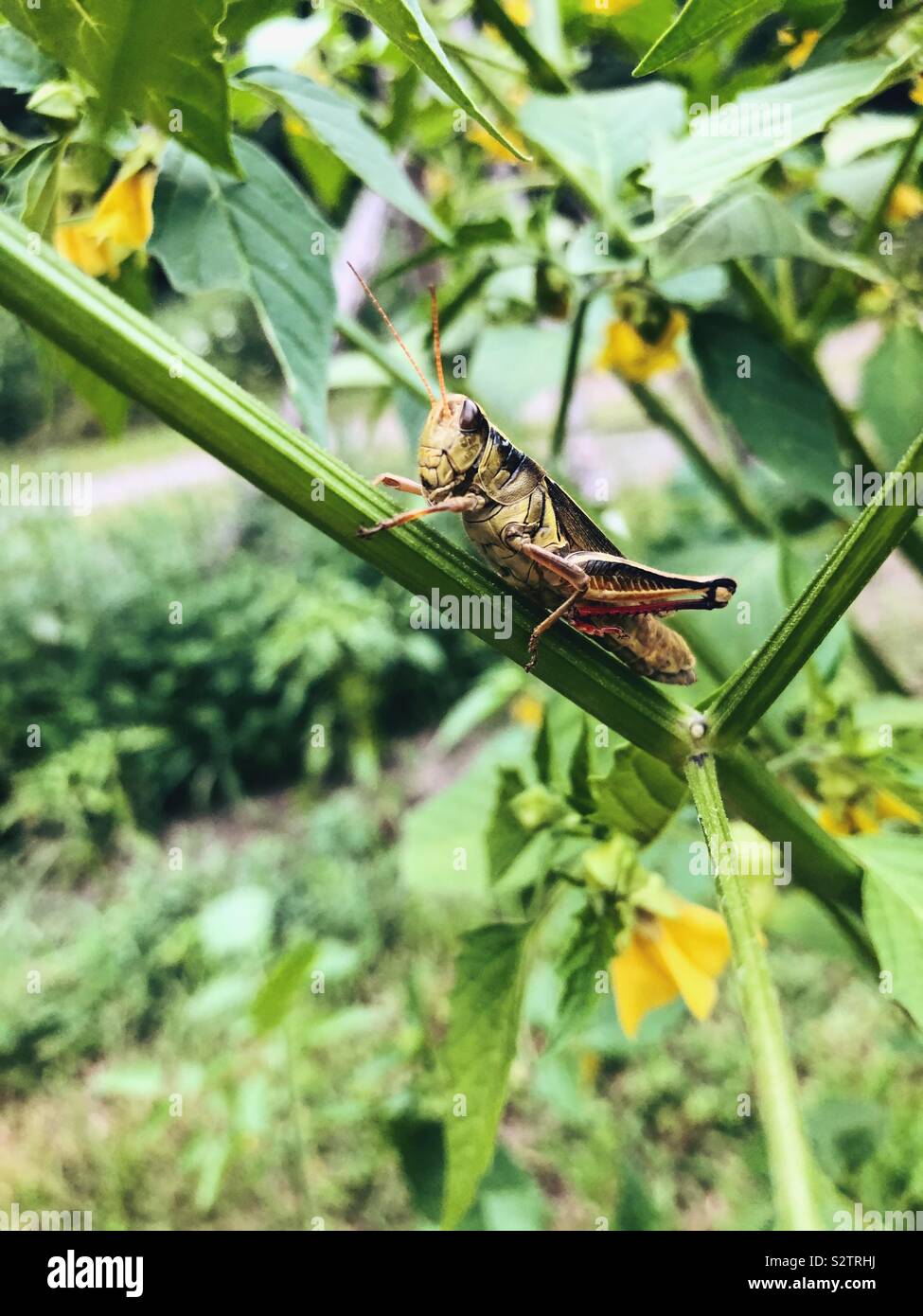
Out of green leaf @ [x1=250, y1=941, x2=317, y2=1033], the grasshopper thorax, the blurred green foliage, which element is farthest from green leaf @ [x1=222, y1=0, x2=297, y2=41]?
the blurred green foliage

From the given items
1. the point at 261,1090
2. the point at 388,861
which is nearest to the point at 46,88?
the point at 261,1090

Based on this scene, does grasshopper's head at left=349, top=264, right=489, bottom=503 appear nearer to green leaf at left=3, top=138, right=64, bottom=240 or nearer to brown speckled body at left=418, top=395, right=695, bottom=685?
brown speckled body at left=418, top=395, right=695, bottom=685

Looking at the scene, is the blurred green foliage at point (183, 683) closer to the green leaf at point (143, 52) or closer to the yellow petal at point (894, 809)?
the yellow petal at point (894, 809)

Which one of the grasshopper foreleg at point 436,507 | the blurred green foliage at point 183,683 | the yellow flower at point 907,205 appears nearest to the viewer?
the grasshopper foreleg at point 436,507

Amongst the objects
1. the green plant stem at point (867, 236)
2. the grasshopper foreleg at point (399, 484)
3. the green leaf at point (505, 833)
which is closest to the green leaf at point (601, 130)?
the green plant stem at point (867, 236)

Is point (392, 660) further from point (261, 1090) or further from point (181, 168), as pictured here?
point (181, 168)

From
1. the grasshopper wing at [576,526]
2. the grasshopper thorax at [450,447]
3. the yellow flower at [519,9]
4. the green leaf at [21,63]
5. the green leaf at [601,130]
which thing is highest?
the yellow flower at [519,9]

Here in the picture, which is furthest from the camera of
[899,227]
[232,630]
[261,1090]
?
[232,630]

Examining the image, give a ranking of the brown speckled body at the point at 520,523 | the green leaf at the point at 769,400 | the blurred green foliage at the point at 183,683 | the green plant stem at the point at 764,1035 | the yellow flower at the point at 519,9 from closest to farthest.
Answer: the green plant stem at the point at 764,1035
the brown speckled body at the point at 520,523
the green leaf at the point at 769,400
the yellow flower at the point at 519,9
the blurred green foliage at the point at 183,683
